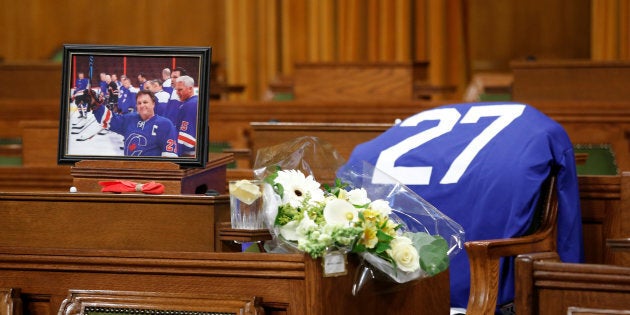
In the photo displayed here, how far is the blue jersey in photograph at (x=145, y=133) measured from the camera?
267 cm

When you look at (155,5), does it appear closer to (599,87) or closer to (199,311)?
(599,87)

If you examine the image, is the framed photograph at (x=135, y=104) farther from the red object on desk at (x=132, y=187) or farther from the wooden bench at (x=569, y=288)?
the wooden bench at (x=569, y=288)

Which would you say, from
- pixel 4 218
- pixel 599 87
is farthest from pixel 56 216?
pixel 599 87

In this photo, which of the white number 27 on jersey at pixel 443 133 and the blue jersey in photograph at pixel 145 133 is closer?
the blue jersey in photograph at pixel 145 133

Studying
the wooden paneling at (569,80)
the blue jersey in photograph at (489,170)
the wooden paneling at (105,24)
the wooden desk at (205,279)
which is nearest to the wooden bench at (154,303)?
the wooden desk at (205,279)

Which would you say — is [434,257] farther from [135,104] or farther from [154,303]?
[135,104]

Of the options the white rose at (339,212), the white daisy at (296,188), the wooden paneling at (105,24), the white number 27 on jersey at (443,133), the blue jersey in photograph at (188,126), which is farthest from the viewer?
the wooden paneling at (105,24)

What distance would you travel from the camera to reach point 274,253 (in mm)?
2285

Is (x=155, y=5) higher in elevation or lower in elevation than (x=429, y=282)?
higher

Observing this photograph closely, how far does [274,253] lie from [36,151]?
124 inches

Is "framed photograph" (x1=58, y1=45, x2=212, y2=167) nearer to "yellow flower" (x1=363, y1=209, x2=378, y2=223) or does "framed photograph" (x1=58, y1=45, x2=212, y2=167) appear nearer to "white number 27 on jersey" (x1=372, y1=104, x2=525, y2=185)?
"yellow flower" (x1=363, y1=209, x2=378, y2=223)

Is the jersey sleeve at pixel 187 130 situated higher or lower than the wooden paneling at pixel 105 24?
lower

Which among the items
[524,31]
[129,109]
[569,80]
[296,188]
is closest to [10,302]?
[129,109]

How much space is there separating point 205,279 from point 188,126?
511 millimetres
